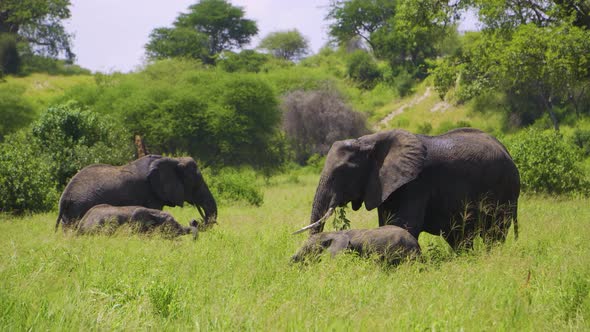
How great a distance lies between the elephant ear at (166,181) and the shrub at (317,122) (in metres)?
36.9

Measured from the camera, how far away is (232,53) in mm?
68375

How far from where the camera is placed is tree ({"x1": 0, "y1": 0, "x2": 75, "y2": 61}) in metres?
63.2

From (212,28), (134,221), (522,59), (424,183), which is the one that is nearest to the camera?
(424,183)

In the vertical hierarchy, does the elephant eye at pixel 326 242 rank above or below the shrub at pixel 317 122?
above

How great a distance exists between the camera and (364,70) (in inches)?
2689

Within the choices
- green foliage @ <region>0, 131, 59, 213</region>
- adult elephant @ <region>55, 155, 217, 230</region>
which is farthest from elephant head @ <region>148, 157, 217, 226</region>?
green foliage @ <region>0, 131, 59, 213</region>

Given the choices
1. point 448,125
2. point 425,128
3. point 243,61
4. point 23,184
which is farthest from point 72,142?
point 243,61

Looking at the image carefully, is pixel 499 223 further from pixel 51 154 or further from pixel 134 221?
pixel 51 154

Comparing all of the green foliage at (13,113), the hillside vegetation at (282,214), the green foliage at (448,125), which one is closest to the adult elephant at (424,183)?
the hillside vegetation at (282,214)

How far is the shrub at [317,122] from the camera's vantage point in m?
50.1

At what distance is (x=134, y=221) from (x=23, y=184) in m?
7.65

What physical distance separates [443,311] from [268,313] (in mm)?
1389

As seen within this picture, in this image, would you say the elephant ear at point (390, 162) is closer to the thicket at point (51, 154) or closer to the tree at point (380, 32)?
the thicket at point (51, 154)

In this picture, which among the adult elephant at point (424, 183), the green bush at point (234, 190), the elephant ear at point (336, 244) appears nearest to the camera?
the elephant ear at point (336, 244)
